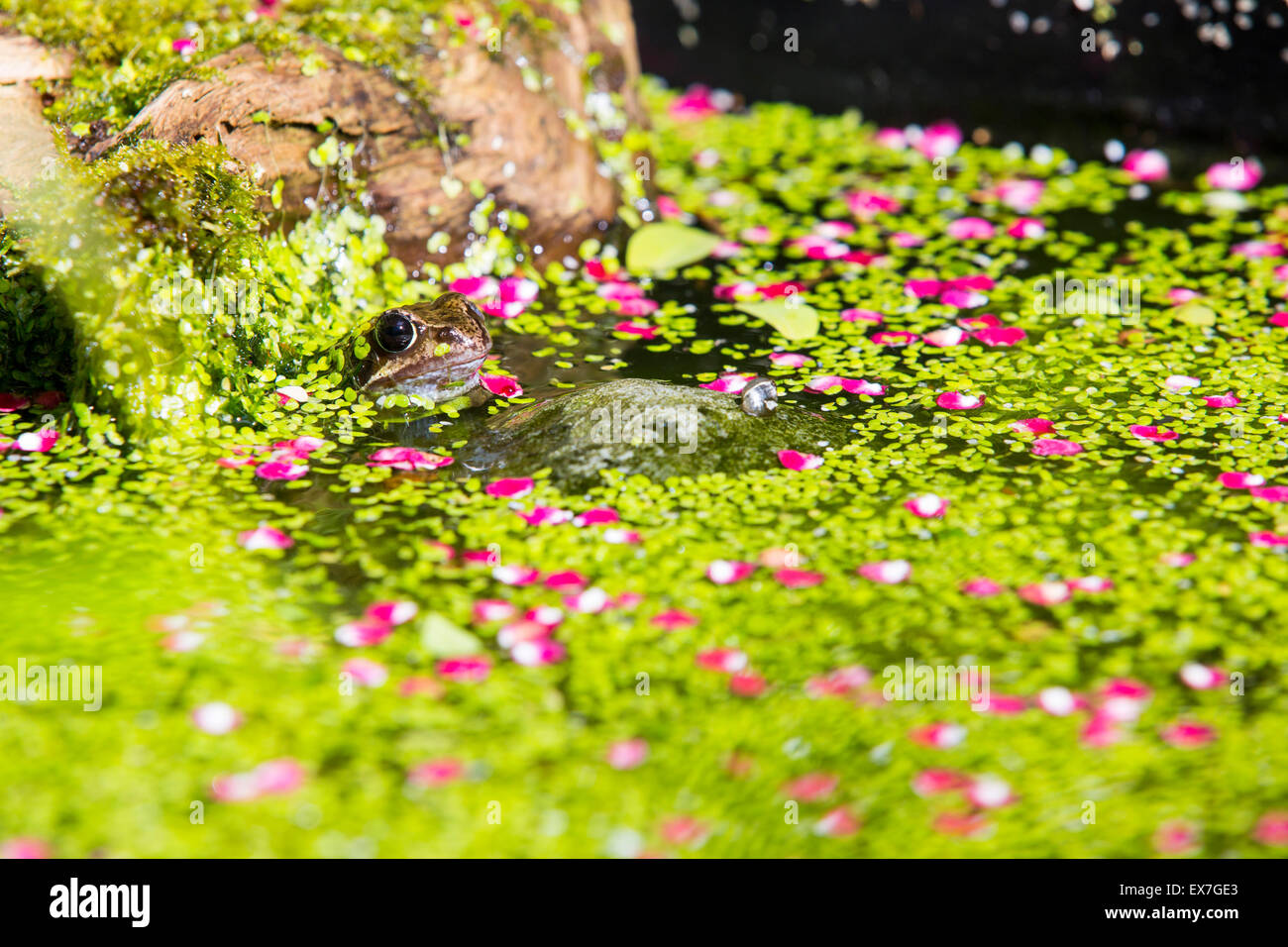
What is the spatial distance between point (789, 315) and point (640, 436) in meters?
1.35

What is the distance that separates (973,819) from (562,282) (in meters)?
3.27

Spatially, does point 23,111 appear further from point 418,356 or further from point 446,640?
point 446,640

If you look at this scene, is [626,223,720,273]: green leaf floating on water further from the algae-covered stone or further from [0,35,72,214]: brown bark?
[0,35,72,214]: brown bark

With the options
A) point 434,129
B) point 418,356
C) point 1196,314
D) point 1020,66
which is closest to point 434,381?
point 418,356

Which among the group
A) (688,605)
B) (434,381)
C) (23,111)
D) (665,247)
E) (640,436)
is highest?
(23,111)

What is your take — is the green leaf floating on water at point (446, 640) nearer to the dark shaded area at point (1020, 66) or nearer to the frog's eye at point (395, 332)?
the frog's eye at point (395, 332)

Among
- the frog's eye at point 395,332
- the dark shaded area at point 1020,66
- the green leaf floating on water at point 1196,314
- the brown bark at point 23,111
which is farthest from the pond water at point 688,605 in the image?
the dark shaded area at point 1020,66

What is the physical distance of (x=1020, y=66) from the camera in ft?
23.1

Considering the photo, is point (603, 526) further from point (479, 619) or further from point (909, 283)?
point (909, 283)

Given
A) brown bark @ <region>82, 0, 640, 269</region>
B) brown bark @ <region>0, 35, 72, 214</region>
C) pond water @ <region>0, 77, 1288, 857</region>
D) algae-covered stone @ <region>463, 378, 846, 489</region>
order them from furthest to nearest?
brown bark @ <region>82, 0, 640, 269</region>, brown bark @ <region>0, 35, 72, 214</region>, algae-covered stone @ <region>463, 378, 846, 489</region>, pond water @ <region>0, 77, 1288, 857</region>

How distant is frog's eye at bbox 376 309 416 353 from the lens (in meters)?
4.04

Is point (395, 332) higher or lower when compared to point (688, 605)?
higher

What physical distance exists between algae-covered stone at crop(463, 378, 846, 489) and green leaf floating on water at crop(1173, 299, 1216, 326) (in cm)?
180

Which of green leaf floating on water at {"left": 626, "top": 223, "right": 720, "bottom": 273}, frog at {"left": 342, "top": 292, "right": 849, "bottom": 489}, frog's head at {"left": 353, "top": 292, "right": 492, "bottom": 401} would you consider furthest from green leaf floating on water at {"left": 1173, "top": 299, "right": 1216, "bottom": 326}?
frog's head at {"left": 353, "top": 292, "right": 492, "bottom": 401}
